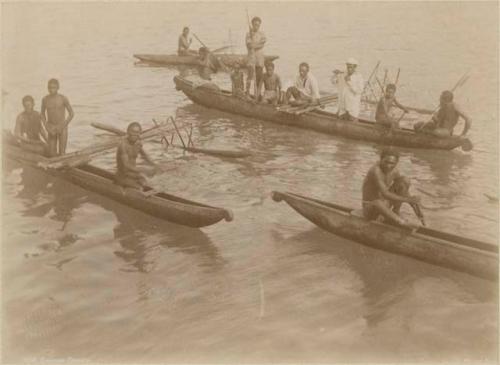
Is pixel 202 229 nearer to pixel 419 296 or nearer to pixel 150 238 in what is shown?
pixel 150 238

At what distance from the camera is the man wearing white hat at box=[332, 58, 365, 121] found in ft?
45.3

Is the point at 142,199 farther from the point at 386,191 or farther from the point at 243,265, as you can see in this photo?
the point at 386,191

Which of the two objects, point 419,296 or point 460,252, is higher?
point 460,252

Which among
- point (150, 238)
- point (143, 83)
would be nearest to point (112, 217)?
point (150, 238)

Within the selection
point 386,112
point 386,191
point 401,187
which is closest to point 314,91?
point 386,112

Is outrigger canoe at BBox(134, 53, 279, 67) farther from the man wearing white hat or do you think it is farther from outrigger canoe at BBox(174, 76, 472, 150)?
the man wearing white hat

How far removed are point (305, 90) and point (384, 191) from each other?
7.32 meters

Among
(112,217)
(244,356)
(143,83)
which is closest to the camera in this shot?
(244,356)

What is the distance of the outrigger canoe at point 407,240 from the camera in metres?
7.53

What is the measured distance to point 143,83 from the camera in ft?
70.8

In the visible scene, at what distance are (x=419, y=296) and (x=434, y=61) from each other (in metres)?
17.2

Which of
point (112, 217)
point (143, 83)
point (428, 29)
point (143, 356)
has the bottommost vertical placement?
point (143, 356)

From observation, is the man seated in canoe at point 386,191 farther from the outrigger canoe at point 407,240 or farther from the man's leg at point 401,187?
the outrigger canoe at point 407,240

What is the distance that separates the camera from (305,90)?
15039mm
